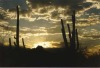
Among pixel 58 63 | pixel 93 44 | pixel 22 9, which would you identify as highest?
pixel 22 9

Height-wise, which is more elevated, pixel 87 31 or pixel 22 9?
pixel 22 9

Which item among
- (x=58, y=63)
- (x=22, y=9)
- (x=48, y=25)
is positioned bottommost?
(x=58, y=63)

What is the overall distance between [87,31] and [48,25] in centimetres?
47

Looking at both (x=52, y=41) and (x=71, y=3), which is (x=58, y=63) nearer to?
(x=52, y=41)

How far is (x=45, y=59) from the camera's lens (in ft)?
8.77

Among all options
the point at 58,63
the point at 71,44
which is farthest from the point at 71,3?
the point at 58,63

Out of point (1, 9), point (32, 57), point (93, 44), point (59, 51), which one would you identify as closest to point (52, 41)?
point (59, 51)

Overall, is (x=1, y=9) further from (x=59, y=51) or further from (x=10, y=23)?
(x=59, y=51)

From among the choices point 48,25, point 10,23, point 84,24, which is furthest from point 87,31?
point 10,23

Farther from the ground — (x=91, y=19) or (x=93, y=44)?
(x=91, y=19)

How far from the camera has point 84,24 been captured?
2660 millimetres

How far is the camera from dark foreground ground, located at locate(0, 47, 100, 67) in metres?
2.64

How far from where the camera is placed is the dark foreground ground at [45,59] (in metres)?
2.64

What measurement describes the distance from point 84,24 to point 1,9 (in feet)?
3.31
